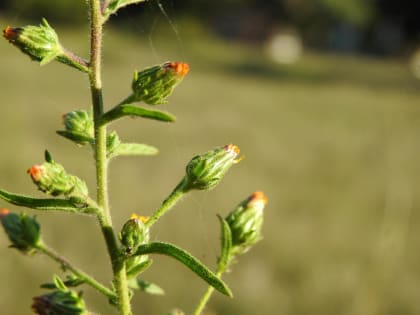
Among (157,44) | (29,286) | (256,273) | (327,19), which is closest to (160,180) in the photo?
(256,273)

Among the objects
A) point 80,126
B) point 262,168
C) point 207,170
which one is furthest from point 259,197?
point 262,168

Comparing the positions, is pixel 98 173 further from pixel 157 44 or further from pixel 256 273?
pixel 157 44

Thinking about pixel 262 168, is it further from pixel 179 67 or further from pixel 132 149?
pixel 179 67

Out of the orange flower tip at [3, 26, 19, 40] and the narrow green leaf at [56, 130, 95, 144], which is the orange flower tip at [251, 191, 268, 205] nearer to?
the narrow green leaf at [56, 130, 95, 144]

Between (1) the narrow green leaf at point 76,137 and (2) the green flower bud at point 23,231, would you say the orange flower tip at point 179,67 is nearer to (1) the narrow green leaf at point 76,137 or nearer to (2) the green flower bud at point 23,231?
(1) the narrow green leaf at point 76,137

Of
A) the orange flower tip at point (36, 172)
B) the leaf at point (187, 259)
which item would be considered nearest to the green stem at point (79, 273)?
the leaf at point (187, 259)

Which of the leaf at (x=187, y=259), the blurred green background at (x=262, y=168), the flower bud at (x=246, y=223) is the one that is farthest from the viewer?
the blurred green background at (x=262, y=168)

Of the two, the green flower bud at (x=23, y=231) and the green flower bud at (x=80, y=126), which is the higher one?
the green flower bud at (x=80, y=126)
